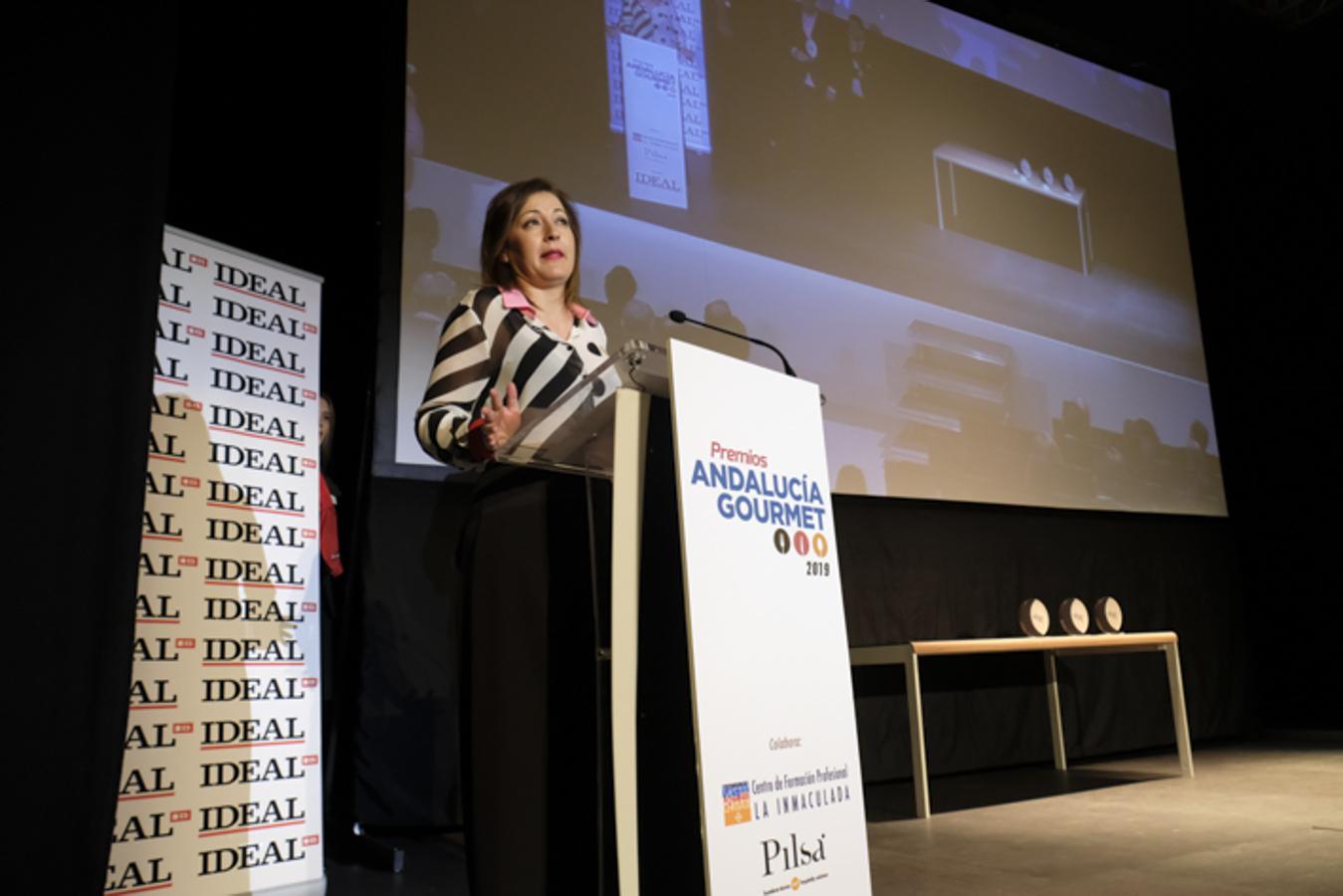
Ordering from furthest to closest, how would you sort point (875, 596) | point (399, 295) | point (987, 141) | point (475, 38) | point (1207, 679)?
point (1207, 679) < point (987, 141) < point (875, 596) < point (475, 38) < point (399, 295)

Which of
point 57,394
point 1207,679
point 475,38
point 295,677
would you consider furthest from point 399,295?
A: point 1207,679

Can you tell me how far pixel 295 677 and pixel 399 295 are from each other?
154 centimetres

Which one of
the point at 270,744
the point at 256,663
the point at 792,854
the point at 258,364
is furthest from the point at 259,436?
the point at 792,854

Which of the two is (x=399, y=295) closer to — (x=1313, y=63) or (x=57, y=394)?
(x=57, y=394)

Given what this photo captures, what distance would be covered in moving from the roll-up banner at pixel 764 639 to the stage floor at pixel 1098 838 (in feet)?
3.35

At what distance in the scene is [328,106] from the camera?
10.5ft

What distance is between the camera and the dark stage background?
1016mm

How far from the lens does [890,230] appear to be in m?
4.37

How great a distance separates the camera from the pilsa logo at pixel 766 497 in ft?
4.33

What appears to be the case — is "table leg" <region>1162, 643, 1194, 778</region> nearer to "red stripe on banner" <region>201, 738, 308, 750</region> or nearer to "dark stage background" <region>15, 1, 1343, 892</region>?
"dark stage background" <region>15, 1, 1343, 892</region>

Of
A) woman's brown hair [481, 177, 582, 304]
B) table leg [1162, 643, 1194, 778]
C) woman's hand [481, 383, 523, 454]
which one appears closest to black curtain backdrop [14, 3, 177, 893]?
woman's hand [481, 383, 523, 454]

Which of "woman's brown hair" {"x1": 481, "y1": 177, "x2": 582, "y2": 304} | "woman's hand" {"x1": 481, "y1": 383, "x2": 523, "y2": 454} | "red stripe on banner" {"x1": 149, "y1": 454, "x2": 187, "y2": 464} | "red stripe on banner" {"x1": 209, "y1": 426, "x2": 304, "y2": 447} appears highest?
"woman's brown hair" {"x1": 481, "y1": 177, "x2": 582, "y2": 304}

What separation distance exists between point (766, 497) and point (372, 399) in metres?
1.96

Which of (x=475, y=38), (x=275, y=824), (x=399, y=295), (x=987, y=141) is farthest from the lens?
(x=987, y=141)
